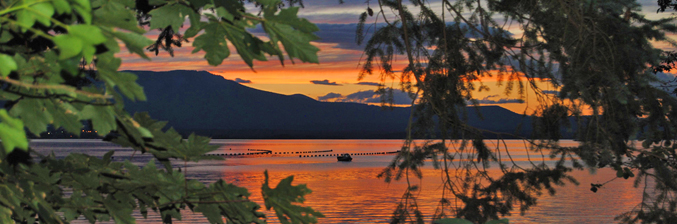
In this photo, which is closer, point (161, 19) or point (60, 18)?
point (60, 18)

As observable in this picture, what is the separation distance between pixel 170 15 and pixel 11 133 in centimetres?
63

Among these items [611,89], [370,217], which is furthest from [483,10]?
[370,217]

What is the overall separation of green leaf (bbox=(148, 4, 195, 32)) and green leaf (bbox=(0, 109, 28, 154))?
0.58m

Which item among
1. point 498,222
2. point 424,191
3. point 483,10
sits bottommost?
point 424,191

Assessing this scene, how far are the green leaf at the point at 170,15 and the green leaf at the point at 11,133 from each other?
58cm

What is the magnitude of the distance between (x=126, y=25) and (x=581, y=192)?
1294 inches

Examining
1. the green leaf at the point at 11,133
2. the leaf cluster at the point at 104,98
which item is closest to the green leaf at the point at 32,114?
the leaf cluster at the point at 104,98

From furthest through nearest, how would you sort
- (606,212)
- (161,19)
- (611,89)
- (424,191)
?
(424,191) → (606,212) → (611,89) → (161,19)

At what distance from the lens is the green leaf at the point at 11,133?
2.92 feet

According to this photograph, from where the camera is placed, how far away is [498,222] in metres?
2.32

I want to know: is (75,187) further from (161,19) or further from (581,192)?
(581,192)

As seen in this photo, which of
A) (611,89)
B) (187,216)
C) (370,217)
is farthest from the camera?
(370,217)

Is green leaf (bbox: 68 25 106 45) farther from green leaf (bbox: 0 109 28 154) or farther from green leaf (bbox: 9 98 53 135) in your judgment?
green leaf (bbox: 9 98 53 135)

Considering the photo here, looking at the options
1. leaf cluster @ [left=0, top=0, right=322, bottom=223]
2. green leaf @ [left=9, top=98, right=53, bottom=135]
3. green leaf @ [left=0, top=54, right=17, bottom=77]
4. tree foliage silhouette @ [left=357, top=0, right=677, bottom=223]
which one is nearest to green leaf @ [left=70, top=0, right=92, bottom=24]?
leaf cluster @ [left=0, top=0, right=322, bottom=223]
